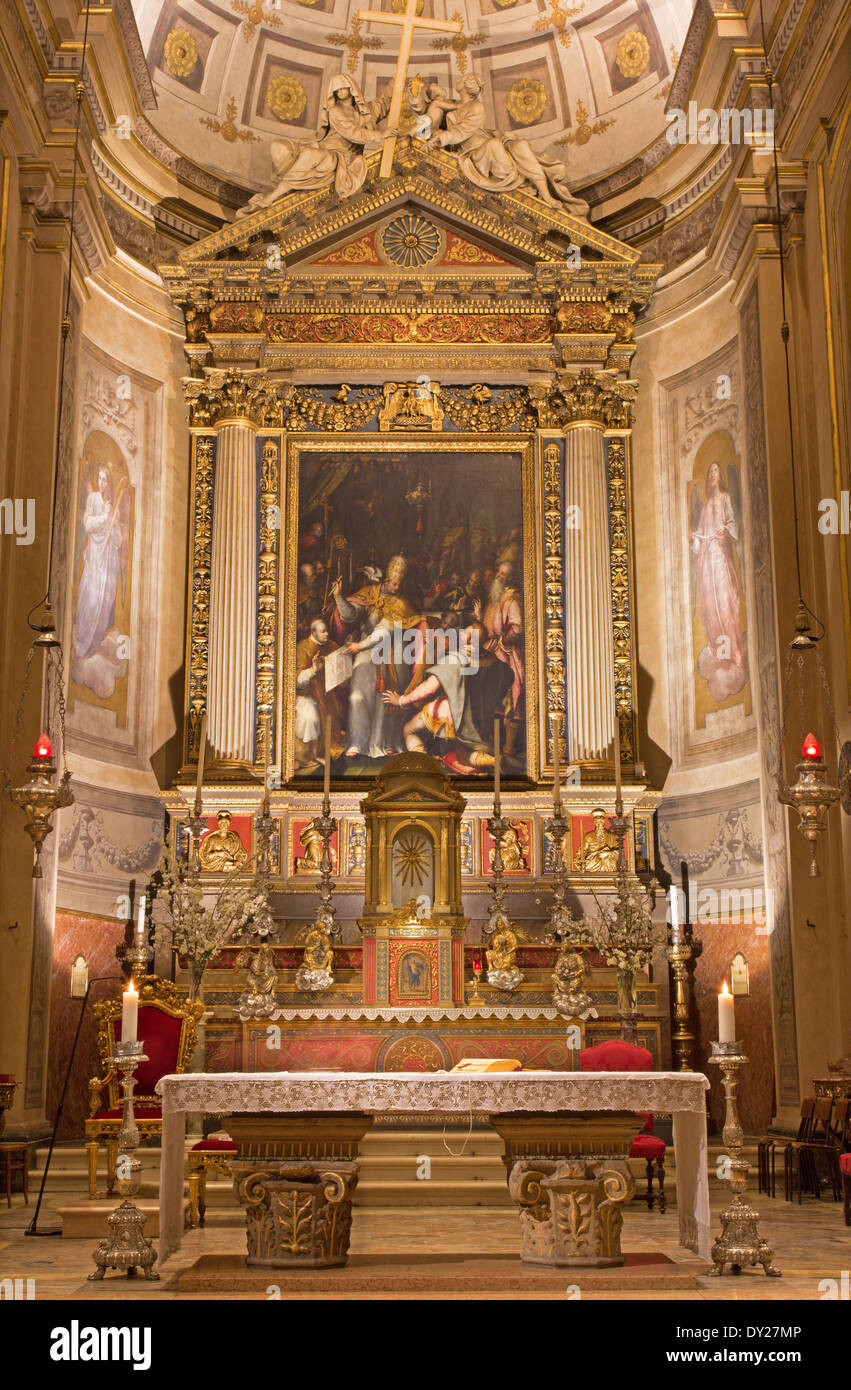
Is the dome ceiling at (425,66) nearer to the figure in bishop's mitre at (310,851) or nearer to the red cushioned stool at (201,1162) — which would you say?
the figure in bishop's mitre at (310,851)

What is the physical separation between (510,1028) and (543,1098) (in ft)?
12.6

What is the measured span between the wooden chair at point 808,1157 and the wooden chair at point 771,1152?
0.15 feet

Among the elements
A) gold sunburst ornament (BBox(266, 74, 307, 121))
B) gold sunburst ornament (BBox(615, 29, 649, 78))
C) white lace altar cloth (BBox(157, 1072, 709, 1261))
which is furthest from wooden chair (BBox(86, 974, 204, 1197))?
gold sunburst ornament (BBox(615, 29, 649, 78))

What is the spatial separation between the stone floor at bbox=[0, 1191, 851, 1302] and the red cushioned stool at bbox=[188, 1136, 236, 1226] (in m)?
0.12

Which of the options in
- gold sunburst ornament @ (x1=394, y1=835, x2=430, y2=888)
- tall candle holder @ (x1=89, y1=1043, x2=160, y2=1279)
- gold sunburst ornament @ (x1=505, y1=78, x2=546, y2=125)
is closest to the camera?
tall candle holder @ (x1=89, y1=1043, x2=160, y2=1279)

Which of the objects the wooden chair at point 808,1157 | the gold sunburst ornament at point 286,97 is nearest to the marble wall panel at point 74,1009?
the wooden chair at point 808,1157

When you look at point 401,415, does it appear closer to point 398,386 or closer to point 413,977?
point 398,386

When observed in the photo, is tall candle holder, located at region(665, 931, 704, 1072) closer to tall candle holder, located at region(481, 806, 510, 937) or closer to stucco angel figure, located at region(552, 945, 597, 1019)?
stucco angel figure, located at region(552, 945, 597, 1019)

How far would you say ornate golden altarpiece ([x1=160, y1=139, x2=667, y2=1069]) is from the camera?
1329cm

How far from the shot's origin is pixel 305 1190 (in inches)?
242

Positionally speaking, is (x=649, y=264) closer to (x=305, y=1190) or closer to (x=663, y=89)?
(x=663, y=89)

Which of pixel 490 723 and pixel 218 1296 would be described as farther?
pixel 490 723

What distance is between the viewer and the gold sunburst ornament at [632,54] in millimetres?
14570

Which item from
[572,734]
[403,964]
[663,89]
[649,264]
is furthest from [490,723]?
[663,89]
